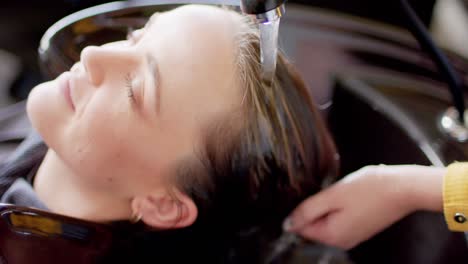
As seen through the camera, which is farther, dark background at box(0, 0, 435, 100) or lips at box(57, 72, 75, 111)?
dark background at box(0, 0, 435, 100)

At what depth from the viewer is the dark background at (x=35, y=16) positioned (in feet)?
2.78

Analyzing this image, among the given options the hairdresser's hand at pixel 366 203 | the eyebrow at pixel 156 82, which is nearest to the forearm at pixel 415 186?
the hairdresser's hand at pixel 366 203

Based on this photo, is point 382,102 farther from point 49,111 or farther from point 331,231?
point 49,111

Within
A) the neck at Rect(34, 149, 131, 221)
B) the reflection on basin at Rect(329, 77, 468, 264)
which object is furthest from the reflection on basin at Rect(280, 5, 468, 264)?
the neck at Rect(34, 149, 131, 221)

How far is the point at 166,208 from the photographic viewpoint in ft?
1.99

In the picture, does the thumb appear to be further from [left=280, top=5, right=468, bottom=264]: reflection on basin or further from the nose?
the nose

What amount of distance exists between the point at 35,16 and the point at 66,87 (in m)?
0.51

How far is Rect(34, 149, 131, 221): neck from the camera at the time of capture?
618 millimetres

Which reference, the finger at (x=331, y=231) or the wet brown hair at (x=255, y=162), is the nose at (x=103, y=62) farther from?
the finger at (x=331, y=231)

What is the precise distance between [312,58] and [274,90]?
25cm

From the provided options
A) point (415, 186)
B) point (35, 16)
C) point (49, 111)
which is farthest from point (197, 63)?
point (35, 16)

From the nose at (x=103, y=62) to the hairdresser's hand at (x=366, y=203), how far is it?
0.26 m

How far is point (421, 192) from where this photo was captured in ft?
1.99

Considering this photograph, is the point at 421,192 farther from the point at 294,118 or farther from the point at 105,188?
the point at 105,188
